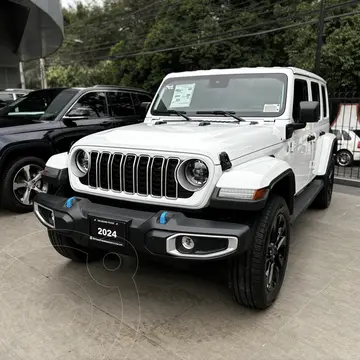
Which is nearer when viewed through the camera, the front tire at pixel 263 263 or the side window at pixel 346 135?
the front tire at pixel 263 263

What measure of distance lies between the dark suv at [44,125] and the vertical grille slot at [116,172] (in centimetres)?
188

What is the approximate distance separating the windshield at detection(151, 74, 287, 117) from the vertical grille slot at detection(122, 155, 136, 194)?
4.42 ft


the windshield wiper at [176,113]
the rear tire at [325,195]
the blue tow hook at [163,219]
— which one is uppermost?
the windshield wiper at [176,113]

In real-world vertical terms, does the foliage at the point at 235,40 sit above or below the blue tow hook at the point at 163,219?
above

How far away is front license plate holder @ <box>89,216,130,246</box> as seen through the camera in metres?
2.63

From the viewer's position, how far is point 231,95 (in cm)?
396

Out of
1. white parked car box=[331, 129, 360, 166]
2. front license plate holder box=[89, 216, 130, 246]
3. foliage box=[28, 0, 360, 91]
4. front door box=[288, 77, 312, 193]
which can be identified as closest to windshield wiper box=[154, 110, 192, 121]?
front door box=[288, 77, 312, 193]

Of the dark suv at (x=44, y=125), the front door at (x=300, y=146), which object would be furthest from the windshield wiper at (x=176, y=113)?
the front door at (x=300, y=146)

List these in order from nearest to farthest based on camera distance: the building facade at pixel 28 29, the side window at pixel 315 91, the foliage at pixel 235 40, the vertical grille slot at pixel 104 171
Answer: the vertical grille slot at pixel 104 171 < the side window at pixel 315 91 < the building facade at pixel 28 29 < the foliage at pixel 235 40

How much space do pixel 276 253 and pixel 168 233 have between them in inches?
41.6

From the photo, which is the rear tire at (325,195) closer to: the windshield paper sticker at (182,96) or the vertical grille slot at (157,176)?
the windshield paper sticker at (182,96)

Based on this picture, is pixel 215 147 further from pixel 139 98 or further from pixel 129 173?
pixel 139 98

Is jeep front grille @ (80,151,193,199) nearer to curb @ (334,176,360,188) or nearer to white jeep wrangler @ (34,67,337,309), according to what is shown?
white jeep wrangler @ (34,67,337,309)

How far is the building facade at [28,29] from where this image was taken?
384 inches
